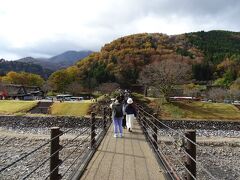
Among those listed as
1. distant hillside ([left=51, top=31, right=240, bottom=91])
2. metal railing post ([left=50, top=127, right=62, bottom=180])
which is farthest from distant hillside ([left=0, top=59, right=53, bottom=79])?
metal railing post ([left=50, top=127, right=62, bottom=180])

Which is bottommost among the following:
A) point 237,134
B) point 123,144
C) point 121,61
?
point 237,134

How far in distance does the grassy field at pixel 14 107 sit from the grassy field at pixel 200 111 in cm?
1691

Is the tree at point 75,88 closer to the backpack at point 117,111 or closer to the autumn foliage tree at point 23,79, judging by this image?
the autumn foliage tree at point 23,79

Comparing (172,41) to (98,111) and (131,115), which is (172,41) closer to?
(98,111)

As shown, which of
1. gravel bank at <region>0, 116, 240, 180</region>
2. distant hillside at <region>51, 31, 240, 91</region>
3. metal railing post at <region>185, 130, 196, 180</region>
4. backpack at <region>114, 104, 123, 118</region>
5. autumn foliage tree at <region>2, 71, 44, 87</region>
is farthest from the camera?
autumn foliage tree at <region>2, 71, 44, 87</region>

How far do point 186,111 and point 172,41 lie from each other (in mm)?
110478

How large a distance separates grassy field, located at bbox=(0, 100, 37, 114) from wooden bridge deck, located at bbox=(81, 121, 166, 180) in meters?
33.2

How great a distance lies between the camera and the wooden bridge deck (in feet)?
26.6

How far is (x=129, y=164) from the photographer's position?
9352 mm

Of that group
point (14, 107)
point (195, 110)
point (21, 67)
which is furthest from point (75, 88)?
point (21, 67)

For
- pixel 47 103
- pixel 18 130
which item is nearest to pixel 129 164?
pixel 18 130

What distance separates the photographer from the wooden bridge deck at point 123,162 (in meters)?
8.10

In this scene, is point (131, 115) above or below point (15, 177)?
above

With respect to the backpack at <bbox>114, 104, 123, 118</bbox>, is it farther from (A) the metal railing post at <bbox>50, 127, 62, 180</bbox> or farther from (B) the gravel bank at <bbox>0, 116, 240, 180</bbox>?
(A) the metal railing post at <bbox>50, 127, 62, 180</bbox>
